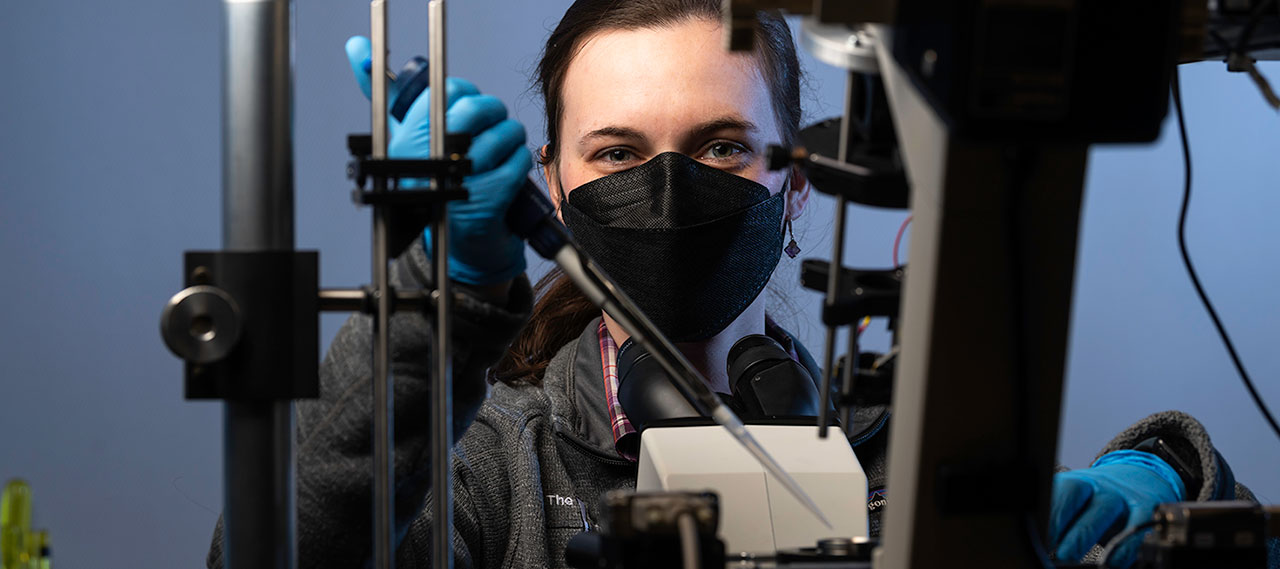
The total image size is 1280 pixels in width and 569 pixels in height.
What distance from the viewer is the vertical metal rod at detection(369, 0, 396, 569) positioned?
785mm

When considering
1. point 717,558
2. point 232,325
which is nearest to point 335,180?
point 232,325

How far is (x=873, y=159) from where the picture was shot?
74 cm

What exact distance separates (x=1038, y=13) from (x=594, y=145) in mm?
1034

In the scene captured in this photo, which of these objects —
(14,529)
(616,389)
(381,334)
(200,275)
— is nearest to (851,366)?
(381,334)

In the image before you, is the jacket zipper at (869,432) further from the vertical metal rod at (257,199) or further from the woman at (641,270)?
the vertical metal rod at (257,199)

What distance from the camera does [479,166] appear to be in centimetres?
100

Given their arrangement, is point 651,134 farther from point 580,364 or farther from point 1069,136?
point 1069,136

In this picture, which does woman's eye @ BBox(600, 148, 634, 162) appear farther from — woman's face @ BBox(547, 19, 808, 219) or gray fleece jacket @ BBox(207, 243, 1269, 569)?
gray fleece jacket @ BBox(207, 243, 1269, 569)

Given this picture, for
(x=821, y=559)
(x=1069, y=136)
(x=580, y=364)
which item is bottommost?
(x=580, y=364)

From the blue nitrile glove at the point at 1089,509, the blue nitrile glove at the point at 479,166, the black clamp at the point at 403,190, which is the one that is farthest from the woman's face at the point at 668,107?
the black clamp at the point at 403,190

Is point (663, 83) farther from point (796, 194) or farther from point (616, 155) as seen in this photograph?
point (796, 194)

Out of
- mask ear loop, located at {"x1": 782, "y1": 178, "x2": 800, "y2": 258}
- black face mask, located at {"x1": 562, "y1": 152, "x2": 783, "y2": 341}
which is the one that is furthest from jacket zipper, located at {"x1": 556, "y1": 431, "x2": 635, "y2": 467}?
mask ear loop, located at {"x1": 782, "y1": 178, "x2": 800, "y2": 258}

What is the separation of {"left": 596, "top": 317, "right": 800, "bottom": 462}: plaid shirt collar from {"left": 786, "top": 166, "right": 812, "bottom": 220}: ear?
0.63 ft

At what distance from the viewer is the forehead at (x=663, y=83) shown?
155 cm
